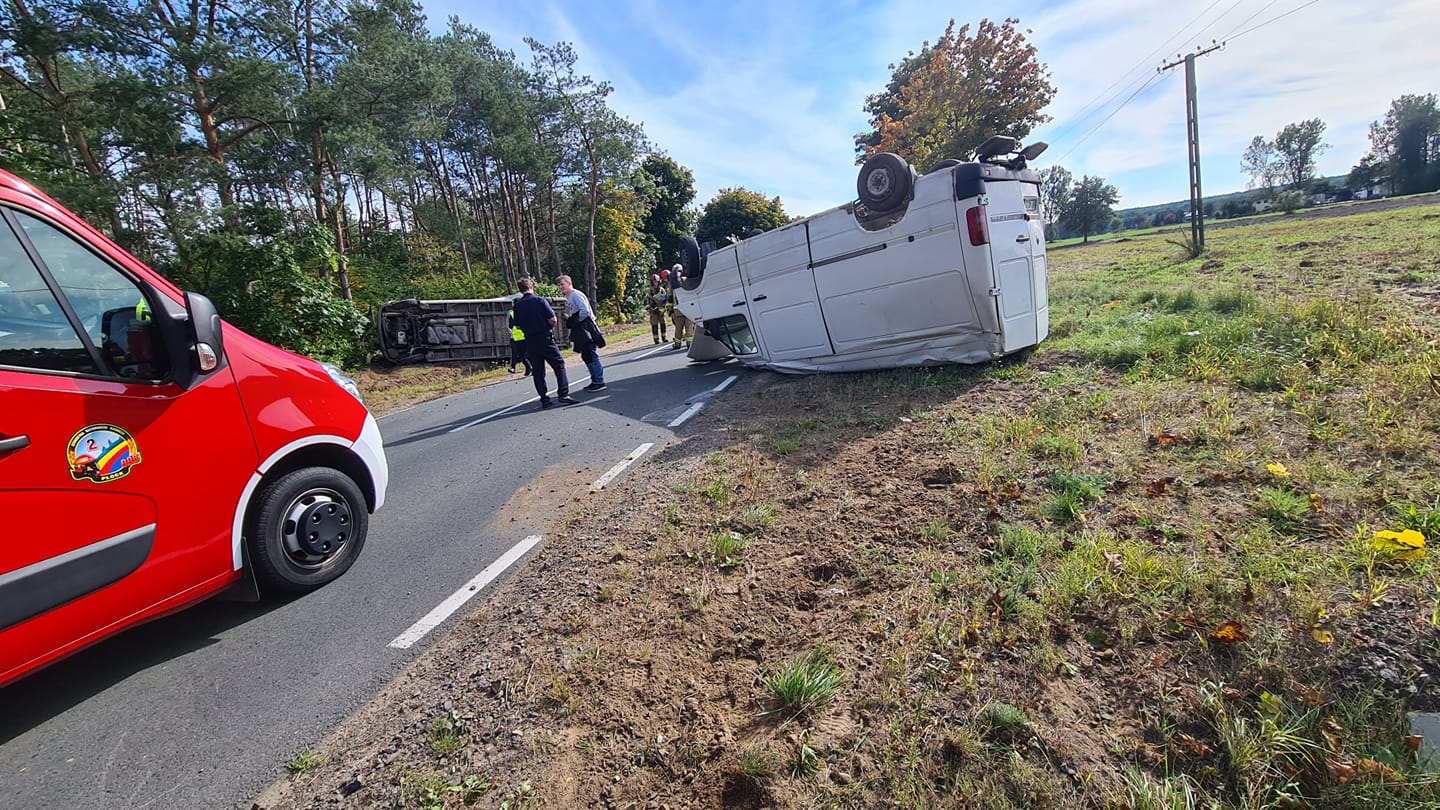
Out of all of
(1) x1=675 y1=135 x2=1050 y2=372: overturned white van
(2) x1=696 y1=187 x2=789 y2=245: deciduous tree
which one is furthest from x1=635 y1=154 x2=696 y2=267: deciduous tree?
(1) x1=675 y1=135 x2=1050 y2=372: overturned white van

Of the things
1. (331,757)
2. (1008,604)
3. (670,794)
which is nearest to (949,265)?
(1008,604)

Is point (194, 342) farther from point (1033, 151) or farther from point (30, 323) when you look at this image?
point (1033, 151)

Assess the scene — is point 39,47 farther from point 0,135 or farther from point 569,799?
point 569,799

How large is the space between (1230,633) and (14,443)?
4.59 m

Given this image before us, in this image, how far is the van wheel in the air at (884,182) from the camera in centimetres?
591

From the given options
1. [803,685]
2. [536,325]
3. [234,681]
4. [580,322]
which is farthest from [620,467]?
[580,322]

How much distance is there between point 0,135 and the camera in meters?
8.84

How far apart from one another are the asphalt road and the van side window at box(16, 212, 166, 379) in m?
1.45

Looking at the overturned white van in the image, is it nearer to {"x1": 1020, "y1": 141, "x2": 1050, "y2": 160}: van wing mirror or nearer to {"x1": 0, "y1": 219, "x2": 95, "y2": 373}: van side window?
{"x1": 1020, "y1": 141, "x2": 1050, "y2": 160}: van wing mirror

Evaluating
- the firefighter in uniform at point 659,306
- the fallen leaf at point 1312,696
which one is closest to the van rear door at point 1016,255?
the fallen leaf at point 1312,696

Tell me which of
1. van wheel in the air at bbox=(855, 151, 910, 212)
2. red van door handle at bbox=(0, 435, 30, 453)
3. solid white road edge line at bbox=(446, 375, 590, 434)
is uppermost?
van wheel in the air at bbox=(855, 151, 910, 212)

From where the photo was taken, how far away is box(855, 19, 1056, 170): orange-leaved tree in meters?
24.2

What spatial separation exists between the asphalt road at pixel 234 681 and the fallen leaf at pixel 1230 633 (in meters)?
3.39

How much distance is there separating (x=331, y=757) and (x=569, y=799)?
1034 mm
